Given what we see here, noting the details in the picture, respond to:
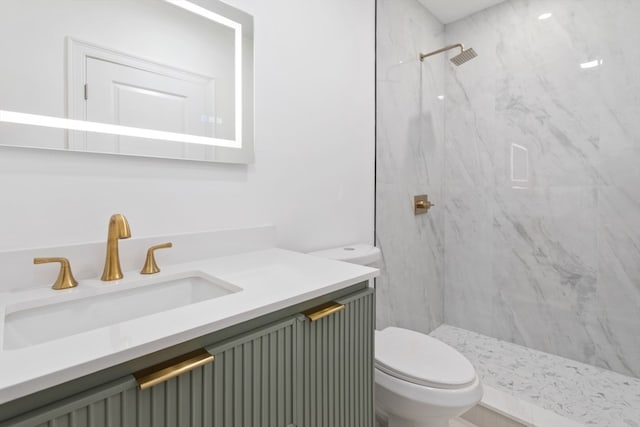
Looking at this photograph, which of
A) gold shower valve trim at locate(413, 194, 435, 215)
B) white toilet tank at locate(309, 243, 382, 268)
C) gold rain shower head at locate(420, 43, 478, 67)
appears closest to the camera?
white toilet tank at locate(309, 243, 382, 268)

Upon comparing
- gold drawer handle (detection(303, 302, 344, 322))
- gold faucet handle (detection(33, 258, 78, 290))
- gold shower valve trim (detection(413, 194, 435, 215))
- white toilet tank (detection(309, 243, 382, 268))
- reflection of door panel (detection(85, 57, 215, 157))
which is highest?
reflection of door panel (detection(85, 57, 215, 157))

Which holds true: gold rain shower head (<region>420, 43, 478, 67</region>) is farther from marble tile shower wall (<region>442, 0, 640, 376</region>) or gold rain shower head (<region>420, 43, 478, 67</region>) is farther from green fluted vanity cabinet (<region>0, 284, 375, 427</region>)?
green fluted vanity cabinet (<region>0, 284, 375, 427</region>)

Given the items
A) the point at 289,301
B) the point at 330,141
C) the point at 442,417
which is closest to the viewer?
the point at 289,301

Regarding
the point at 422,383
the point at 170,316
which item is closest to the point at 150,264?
the point at 170,316

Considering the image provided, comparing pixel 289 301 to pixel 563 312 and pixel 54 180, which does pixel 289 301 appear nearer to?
pixel 54 180

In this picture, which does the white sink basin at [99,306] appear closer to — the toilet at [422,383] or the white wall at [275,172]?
the white wall at [275,172]

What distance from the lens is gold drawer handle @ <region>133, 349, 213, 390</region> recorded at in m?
0.53

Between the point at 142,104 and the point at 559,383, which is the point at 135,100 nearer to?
the point at 142,104

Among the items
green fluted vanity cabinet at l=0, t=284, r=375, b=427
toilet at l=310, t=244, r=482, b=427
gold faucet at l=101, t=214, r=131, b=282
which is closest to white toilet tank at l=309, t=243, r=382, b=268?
toilet at l=310, t=244, r=482, b=427

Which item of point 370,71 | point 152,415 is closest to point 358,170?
point 370,71

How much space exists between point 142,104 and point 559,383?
92.3 inches

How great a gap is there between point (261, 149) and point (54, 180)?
66 centimetres

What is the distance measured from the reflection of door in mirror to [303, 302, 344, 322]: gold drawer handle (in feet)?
2.23

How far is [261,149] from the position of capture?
1.30 metres
